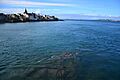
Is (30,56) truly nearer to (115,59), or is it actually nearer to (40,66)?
(40,66)

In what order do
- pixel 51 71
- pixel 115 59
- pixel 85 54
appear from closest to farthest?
pixel 51 71 → pixel 115 59 → pixel 85 54

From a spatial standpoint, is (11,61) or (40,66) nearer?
(40,66)

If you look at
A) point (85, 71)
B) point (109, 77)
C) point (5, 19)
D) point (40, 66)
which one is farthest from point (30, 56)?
point (5, 19)

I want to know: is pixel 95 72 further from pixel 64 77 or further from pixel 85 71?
pixel 64 77

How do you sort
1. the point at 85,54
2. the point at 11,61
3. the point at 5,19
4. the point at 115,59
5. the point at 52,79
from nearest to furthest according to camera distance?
the point at 52,79, the point at 11,61, the point at 115,59, the point at 85,54, the point at 5,19

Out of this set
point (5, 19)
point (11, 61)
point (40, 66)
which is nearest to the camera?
point (40, 66)

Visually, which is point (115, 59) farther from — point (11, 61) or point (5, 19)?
point (5, 19)

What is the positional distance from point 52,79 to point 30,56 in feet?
32.7

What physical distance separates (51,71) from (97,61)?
8.05 meters

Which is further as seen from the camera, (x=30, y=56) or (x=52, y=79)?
(x=30, y=56)

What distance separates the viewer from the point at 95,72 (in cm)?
2108

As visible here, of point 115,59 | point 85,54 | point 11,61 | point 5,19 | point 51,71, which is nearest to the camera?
point 51,71

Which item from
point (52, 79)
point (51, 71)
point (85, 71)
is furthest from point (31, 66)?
point (85, 71)

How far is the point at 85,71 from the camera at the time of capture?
21.3m
